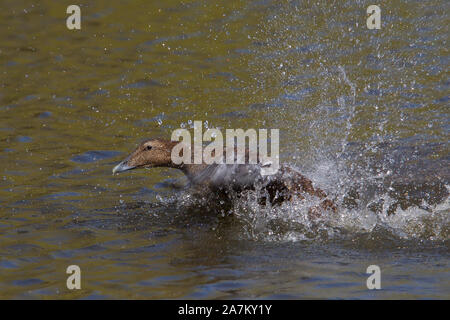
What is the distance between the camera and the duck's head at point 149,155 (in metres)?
8.88

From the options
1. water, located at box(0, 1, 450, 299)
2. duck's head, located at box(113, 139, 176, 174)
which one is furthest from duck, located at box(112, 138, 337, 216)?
duck's head, located at box(113, 139, 176, 174)

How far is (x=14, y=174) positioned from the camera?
984 centimetres

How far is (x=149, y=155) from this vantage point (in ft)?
29.1

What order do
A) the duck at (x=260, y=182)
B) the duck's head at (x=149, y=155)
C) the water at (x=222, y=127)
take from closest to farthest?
the water at (x=222, y=127)
the duck at (x=260, y=182)
the duck's head at (x=149, y=155)

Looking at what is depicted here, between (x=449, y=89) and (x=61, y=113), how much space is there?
17.6ft

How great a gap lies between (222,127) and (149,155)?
93.8 inches

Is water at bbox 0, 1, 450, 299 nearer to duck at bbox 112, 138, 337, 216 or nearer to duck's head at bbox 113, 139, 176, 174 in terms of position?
duck at bbox 112, 138, 337, 216

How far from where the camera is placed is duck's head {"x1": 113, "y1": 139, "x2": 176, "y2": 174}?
888 cm

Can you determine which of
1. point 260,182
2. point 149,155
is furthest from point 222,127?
point 260,182

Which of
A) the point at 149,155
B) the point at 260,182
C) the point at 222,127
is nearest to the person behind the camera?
the point at 260,182

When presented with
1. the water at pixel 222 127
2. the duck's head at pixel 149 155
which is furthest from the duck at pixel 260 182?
the duck's head at pixel 149 155

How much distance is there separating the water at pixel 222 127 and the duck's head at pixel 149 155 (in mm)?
406

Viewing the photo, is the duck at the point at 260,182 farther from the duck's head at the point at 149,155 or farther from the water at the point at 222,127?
the duck's head at the point at 149,155

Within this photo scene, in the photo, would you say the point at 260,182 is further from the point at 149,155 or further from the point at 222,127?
the point at 222,127
